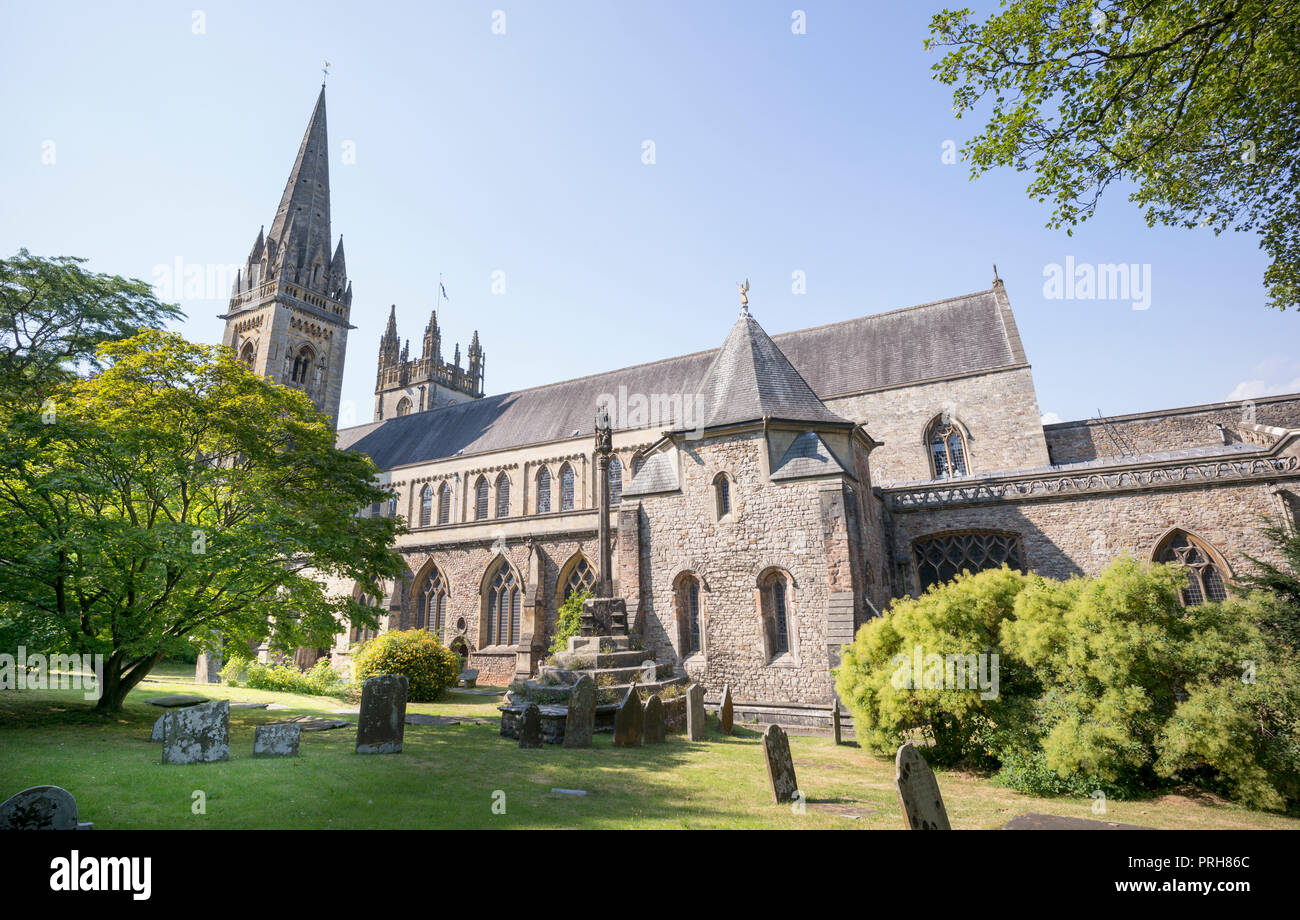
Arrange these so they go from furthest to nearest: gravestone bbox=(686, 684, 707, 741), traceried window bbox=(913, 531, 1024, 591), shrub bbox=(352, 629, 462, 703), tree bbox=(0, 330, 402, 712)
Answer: shrub bbox=(352, 629, 462, 703)
traceried window bbox=(913, 531, 1024, 591)
gravestone bbox=(686, 684, 707, 741)
tree bbox=(0, 330, 402, 712)

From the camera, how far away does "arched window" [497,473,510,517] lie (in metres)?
31.4

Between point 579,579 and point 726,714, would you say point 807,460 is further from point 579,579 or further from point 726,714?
point 579,579

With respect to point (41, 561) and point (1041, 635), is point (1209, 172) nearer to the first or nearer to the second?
point (1041, 635)

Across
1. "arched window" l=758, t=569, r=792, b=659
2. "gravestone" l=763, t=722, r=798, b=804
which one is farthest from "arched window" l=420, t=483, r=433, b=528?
"gravestone" l=763, t=722, r=798, b=804

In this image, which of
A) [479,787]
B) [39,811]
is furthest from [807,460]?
[39,811]

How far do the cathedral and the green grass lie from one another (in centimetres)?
479

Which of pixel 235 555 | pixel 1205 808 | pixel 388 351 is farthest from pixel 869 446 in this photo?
pixel 388 351

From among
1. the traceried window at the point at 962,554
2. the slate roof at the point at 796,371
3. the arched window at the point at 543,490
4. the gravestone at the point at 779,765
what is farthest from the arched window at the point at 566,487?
the gravestone at the point at 779,765

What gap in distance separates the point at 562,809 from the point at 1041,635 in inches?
296

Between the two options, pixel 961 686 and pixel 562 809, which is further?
pixel 961 686

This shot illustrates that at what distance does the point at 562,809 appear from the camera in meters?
6.90

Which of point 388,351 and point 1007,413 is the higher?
point 388,351

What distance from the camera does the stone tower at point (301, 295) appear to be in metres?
41.8

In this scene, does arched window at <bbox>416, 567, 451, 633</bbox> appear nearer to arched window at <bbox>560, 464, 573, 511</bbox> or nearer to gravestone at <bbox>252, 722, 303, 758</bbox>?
arched window at <bbox>560, 464, 573, 511</bbox>
